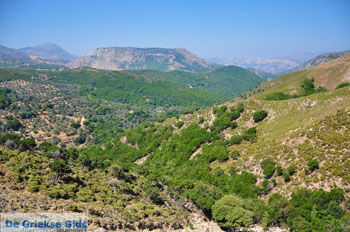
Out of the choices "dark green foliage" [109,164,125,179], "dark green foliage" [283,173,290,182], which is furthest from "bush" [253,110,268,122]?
"dark green foliage" [109,164,125,179]

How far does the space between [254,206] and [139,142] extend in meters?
53.2

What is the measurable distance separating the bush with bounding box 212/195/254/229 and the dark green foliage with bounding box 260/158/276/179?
1060 cm

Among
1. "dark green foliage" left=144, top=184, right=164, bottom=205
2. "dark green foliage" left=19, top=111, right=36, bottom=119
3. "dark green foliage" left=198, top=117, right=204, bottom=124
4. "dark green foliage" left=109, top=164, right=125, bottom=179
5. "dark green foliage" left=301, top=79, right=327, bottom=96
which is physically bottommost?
"dark green foliage" left=19, top=111, right=36, bottom=119

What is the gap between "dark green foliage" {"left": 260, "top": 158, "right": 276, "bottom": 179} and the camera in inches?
1742

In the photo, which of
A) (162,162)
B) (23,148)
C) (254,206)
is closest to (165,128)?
(162,162)

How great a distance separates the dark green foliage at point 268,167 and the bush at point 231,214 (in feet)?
34.8

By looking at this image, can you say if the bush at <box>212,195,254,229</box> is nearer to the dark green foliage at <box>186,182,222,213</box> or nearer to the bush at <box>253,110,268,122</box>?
the dark green foliage at <box>186,182,222,213</box>

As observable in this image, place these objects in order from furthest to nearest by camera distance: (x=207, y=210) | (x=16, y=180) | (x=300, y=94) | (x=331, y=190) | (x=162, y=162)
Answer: (x=300, y=94)
(x=162, y=162)
(x=207, y=210)
(x=331, y=190)
(x=16, y=180)

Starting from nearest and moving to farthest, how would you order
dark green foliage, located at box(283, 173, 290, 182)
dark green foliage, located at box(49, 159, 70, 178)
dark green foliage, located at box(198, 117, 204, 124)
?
dark green foliage, located at box(49, 159, 70, 178), dark green foliage, located at box(283, 173, 290, 182), dark green foliage, located at box(198, 117, 204, 124)

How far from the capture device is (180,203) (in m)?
39.7

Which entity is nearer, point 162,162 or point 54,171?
point 54,171

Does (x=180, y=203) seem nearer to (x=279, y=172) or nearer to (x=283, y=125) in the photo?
(x=279, y=172)

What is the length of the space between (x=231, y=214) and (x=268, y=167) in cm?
1496

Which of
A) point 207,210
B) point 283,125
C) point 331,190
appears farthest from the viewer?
point 283,125
